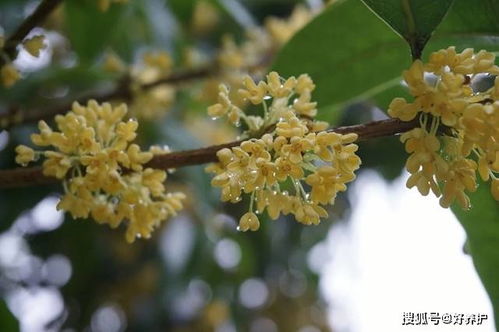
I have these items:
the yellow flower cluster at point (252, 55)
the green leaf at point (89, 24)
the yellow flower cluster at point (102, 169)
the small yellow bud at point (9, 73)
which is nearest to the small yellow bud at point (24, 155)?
the yellow flower cluster at point (102, 169)

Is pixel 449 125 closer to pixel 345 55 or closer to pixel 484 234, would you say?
pixel 484 234

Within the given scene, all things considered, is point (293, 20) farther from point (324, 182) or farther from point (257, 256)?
point (324, 182)

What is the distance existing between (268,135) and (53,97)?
4.20 ft

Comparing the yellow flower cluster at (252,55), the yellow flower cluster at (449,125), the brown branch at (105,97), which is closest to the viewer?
the yellow flower cluster at (449,125)

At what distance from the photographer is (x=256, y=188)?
85 centimetres

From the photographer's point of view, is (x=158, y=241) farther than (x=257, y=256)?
No

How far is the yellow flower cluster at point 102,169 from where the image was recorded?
0.91 metres

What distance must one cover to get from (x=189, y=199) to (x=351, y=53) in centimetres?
104

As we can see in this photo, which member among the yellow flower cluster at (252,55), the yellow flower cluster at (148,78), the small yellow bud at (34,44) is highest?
the yellow flower cluster at (252,55)

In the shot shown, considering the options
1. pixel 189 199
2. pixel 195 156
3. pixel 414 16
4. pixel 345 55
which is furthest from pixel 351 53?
pixel 189 199

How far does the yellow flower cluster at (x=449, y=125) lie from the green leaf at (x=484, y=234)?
258mm

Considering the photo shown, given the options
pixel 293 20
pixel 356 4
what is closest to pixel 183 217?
pixel 293 20

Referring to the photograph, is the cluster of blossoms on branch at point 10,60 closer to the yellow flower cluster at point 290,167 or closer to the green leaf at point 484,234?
the yellow flower cluster at point 290,167

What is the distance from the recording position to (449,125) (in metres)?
0.79
